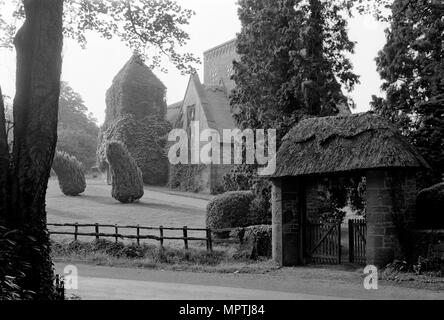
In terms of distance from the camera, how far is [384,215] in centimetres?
1498

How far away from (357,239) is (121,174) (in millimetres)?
22515

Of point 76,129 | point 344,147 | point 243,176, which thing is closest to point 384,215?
point 344,147

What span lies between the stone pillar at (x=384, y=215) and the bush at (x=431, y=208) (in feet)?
2.49

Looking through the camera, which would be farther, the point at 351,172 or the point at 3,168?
the point at 351,172

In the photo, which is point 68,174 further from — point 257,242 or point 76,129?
point 76,129

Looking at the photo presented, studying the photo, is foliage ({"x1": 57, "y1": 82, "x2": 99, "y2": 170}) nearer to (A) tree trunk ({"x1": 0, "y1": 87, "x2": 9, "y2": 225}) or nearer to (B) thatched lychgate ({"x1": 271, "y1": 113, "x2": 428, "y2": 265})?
(B) thatched lychgate ({"x1": 271, "y1": 113, "x2": 428, "y2": 265})

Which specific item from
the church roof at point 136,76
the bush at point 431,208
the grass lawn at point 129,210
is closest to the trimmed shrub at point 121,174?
the grass lawn at point 129,210

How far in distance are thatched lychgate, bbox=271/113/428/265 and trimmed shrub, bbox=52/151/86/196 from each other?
25.3m

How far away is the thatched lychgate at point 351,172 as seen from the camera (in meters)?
15.0

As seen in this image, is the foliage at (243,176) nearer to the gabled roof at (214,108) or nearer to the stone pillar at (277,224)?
the stone pillar at (277,224)

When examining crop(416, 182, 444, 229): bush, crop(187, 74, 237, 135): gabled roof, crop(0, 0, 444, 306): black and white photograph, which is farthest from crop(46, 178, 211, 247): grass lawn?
crop(416, 182, 444, 229): bush

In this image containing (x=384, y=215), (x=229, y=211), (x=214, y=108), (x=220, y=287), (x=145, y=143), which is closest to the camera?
(x=220, y=287)

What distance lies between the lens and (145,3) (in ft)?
41.0

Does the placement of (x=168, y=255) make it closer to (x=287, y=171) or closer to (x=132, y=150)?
(x=287, y=171)
